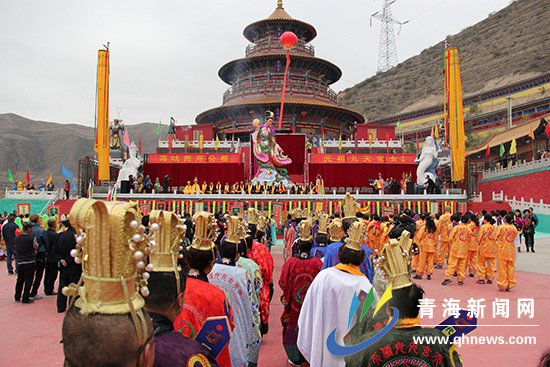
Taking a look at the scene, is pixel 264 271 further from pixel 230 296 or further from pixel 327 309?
pixel 327 309

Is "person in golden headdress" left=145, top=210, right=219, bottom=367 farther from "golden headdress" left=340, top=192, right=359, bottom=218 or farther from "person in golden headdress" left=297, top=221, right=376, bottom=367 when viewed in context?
"golden headdress" left=340, top=192, right=359, bottom=218

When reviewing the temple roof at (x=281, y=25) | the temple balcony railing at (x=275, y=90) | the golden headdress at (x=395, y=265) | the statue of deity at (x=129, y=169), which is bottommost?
the golden headdress at (x=395, y=265)

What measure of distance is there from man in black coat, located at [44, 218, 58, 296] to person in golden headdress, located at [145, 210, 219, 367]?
19.5ft

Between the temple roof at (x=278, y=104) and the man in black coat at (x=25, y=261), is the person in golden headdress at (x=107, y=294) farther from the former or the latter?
the temple roof at (x=278, y=104)

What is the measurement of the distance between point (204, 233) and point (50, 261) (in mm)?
5729

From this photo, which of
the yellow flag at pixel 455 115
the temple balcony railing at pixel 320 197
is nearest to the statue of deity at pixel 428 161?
the yellow flag at pixel 455 115

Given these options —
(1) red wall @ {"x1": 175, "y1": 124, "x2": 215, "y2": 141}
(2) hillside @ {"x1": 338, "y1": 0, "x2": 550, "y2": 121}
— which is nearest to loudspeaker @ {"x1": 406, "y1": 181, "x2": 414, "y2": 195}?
(1) red wall @ {"x1": 175, "y1": 124, "x2": 215, "y2": 141}

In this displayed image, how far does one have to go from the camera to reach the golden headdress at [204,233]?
2738mm

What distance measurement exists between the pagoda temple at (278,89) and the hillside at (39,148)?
1266 inches

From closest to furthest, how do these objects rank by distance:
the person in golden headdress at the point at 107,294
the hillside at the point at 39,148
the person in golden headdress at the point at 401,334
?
the person in golden headdress at the point at 107,294 < the person in golden headdress at the point at 401,334 < the hillside at the point at 39,148

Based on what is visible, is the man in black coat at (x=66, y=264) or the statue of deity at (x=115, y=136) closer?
the man in black coat at (x=66, y=264)

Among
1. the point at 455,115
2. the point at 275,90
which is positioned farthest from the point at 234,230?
the point at 275,90

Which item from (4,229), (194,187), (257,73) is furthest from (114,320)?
(257,73)

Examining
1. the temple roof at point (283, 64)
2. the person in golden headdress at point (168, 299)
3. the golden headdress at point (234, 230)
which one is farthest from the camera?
the temple roof at point (283, 64)
